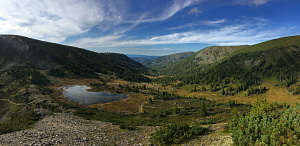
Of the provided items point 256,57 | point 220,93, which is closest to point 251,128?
point 220,93

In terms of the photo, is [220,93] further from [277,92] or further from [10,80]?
[10,80]

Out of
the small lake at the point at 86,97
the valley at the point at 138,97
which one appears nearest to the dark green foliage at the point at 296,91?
the valley at the point at 138,97

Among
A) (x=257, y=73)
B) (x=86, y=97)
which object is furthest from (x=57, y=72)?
(x=257, y=73)

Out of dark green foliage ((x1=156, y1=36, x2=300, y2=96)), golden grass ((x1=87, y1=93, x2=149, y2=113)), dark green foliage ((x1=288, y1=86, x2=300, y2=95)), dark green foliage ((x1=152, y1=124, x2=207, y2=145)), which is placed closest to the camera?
dark green foliage ((x1=152, y1=124, x2=207, y2=145))

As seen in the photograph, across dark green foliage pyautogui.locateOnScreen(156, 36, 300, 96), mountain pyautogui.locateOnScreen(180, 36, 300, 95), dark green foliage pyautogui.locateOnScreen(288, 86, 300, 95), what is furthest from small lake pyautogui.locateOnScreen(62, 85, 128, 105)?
dark green foliage pyautogui.locateOnScreen(288, 86, 300, 95)

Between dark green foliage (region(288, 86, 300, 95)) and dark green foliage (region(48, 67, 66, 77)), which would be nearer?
dark green foliage (region(288, 86, 300, 95))

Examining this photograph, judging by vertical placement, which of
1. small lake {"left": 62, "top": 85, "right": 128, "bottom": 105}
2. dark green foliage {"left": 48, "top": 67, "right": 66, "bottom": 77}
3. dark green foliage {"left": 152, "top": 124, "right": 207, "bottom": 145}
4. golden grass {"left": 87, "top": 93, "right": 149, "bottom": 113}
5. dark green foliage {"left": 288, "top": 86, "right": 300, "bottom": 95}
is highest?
dark green foliage {"left": 48, "top": 67, "right": 66, "bottom": 77}

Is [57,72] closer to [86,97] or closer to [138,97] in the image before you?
[86,97]

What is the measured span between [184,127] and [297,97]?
147m

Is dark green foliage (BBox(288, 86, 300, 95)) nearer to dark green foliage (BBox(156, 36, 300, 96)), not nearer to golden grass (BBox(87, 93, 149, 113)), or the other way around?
dark green foliage (BBox(156, 36, 300, 96))

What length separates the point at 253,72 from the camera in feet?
520

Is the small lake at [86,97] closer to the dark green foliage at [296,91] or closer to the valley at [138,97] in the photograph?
the valley at [138,97]

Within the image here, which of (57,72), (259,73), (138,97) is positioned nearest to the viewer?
(138,97)

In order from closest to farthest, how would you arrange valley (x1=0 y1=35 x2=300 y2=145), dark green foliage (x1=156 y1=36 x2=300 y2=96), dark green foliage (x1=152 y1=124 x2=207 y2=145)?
dark green foliage (x1=152 y1=124 x2=207 y2=145) < valley (x1=0 y1=35 x2=300 y2=145) < dark green foliage (x1=156 y1=36 x2=300 y2=96)
